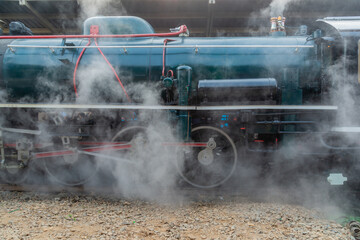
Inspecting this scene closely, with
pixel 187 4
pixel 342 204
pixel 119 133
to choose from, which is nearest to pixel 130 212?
pixel 119 133

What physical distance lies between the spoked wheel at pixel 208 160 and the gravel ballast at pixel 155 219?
341 mm

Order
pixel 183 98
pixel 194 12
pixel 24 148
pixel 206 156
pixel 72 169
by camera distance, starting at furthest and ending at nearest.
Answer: pixel 194 12 → pixel 72 169 → pixel 24 148 → pixel 206 156 → pixel 183 98

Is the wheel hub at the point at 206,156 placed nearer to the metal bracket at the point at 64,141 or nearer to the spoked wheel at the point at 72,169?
the spoked wheel at the point at 72,169

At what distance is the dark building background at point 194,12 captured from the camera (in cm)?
728

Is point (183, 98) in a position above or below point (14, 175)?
above

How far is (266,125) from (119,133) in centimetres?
213

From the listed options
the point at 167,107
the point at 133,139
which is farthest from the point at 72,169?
the point at 167,107

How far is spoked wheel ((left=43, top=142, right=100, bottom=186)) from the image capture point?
3.76 metres

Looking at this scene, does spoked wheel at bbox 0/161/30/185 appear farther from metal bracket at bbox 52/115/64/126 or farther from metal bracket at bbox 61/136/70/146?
metal bracket at bbox 52/115/64/126

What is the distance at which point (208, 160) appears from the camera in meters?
3.47

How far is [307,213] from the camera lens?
3.04 metres

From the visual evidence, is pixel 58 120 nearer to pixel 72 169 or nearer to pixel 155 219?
pixel 72 169

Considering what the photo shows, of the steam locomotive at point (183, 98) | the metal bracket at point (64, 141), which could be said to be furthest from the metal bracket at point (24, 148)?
the metal bracket at point (64, 141)

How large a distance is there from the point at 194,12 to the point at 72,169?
6.32 m
